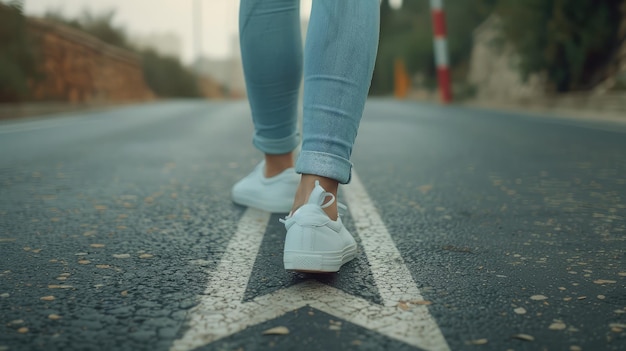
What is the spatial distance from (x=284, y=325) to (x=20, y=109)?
9.07 metres

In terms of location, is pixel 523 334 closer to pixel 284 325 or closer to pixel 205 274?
pixel 284 325

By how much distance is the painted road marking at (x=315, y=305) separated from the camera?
1.25 m

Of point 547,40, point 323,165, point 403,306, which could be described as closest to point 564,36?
point 547,40

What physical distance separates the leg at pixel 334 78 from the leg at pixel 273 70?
430mm

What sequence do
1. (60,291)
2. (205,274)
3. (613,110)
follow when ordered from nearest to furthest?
(60,291) → (205,274) → (613,110)

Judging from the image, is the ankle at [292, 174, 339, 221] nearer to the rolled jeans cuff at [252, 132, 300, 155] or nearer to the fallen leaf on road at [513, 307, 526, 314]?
the fallen leaf on road at [513, 307, 526, 314]

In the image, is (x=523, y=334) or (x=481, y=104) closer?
(x=523, y=334)

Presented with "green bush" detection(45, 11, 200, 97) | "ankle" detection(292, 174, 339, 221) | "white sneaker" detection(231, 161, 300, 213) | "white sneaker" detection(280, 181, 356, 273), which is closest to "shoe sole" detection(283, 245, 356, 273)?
"white sneaker" detection(280, 181, 356, 273)

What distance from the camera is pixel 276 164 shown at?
2482 millimetres

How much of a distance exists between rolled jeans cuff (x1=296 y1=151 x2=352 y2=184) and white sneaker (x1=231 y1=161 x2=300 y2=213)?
705 mm

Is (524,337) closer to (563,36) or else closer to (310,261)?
(310,261)

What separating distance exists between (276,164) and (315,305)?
1135 mm

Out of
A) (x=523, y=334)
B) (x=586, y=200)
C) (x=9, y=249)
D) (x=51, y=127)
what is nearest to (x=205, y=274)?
(x=9, y=249)

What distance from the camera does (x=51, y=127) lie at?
7422 mm
